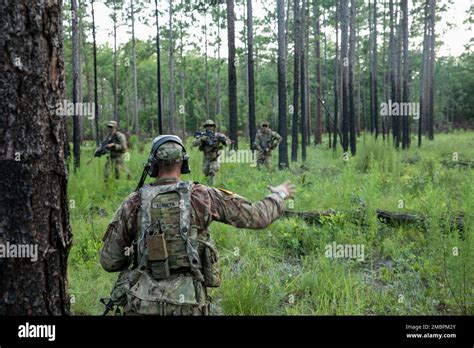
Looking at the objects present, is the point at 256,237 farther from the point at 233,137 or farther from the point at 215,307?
the point at 233,137

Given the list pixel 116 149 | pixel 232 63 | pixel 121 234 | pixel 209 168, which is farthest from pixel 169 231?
pixel 232 63

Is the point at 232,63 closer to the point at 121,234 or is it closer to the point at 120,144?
the point at 120,144

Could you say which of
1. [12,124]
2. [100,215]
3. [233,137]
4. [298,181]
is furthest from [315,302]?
[233,137]

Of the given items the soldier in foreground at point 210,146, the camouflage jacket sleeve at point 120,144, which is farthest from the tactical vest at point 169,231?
the camouflage jacket sleeve at point 120,144

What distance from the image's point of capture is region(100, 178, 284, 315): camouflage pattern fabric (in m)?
2.65

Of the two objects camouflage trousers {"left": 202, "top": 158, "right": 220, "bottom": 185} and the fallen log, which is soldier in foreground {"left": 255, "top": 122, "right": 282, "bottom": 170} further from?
the fallen log

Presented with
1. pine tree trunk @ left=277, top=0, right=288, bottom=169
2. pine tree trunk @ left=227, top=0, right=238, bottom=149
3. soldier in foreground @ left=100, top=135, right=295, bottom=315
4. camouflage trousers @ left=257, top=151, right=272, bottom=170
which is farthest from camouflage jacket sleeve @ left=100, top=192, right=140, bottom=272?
pine tree trunk @ left=227, top=0, right=238, bottom=149

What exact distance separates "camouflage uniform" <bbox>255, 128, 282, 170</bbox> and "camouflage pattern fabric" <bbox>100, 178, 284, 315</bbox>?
33.9ft

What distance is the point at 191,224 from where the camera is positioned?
274 centimetres

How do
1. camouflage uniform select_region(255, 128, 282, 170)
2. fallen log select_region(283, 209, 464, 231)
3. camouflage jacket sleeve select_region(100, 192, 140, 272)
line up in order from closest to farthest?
camouflage jacket sleeve select_region(100, 192, 140, 272), fallen log select_region(283, 209, 464, 231), camouflage uniform select_region(255, 128, 282, 170)

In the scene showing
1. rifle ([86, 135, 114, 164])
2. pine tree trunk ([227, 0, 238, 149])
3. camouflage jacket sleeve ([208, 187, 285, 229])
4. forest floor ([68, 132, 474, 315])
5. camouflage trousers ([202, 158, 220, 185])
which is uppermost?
pine tree trunk ([227, 0, 238, 149])

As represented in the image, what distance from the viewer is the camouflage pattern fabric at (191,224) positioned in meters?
2.65
